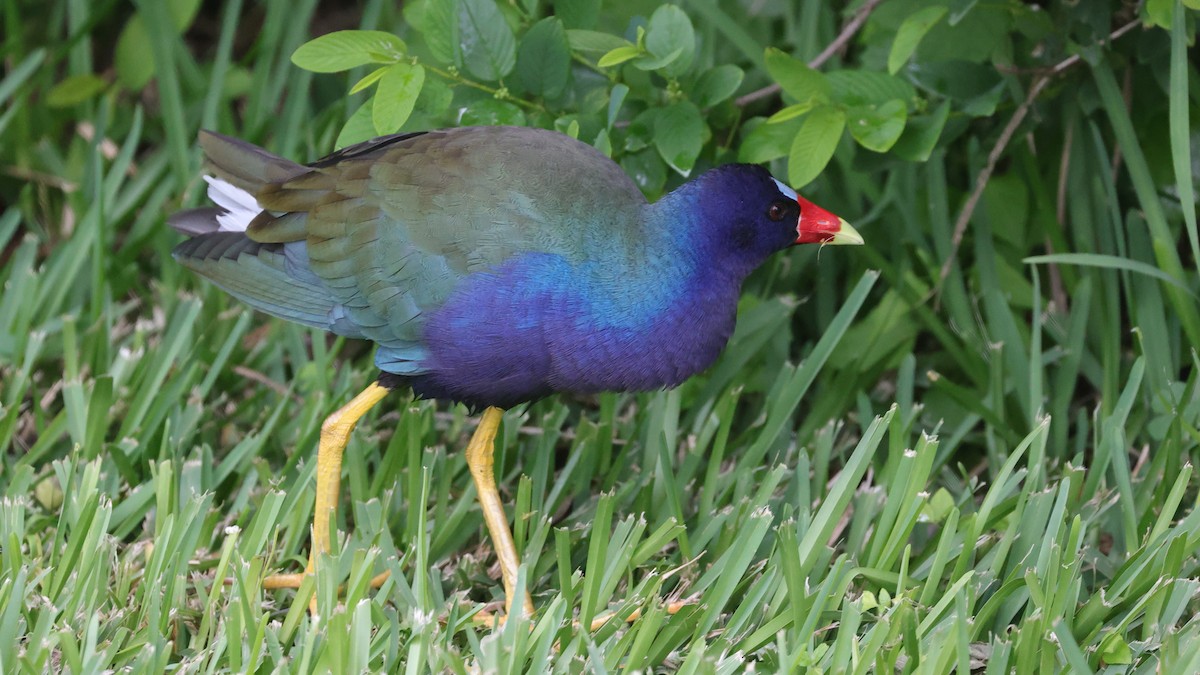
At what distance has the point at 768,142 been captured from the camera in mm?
2463

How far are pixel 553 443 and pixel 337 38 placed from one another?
34.4 inches

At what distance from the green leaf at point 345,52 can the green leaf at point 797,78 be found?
0.64 m

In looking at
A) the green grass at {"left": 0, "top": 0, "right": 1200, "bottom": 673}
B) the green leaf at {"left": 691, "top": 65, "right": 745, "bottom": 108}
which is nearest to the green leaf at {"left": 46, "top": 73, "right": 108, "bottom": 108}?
the green grass at {"left": 0, "top": 0, "right": 1200, "bottom": 673}

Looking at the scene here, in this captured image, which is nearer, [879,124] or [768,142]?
[879,124]

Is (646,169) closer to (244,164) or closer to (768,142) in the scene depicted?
(768,142)

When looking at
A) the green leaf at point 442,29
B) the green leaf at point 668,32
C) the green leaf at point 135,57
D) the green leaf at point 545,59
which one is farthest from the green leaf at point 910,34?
the green leaf at point 135,57

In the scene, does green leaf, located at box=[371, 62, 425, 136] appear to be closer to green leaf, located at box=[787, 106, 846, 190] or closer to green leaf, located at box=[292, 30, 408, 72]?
green leaf, located at box=[292, 30, 408, 72]

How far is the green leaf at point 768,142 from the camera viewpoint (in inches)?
96.3

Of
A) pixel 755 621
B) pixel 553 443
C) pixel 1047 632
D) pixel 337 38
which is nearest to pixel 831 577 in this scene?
pixel 755 621

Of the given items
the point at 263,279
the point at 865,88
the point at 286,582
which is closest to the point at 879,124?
the point at 865,88

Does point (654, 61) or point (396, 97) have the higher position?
point (654, 61)

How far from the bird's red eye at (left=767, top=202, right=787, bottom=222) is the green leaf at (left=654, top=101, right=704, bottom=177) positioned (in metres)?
0.16

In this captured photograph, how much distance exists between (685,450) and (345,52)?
3.45ft

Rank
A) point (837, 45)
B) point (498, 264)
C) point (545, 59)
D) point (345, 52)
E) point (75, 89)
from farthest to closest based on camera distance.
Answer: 1. point (75, 89)
2. point (837, 45)
3. point (545, 59)
4. point (345, 52)
5. point (498, 264)
